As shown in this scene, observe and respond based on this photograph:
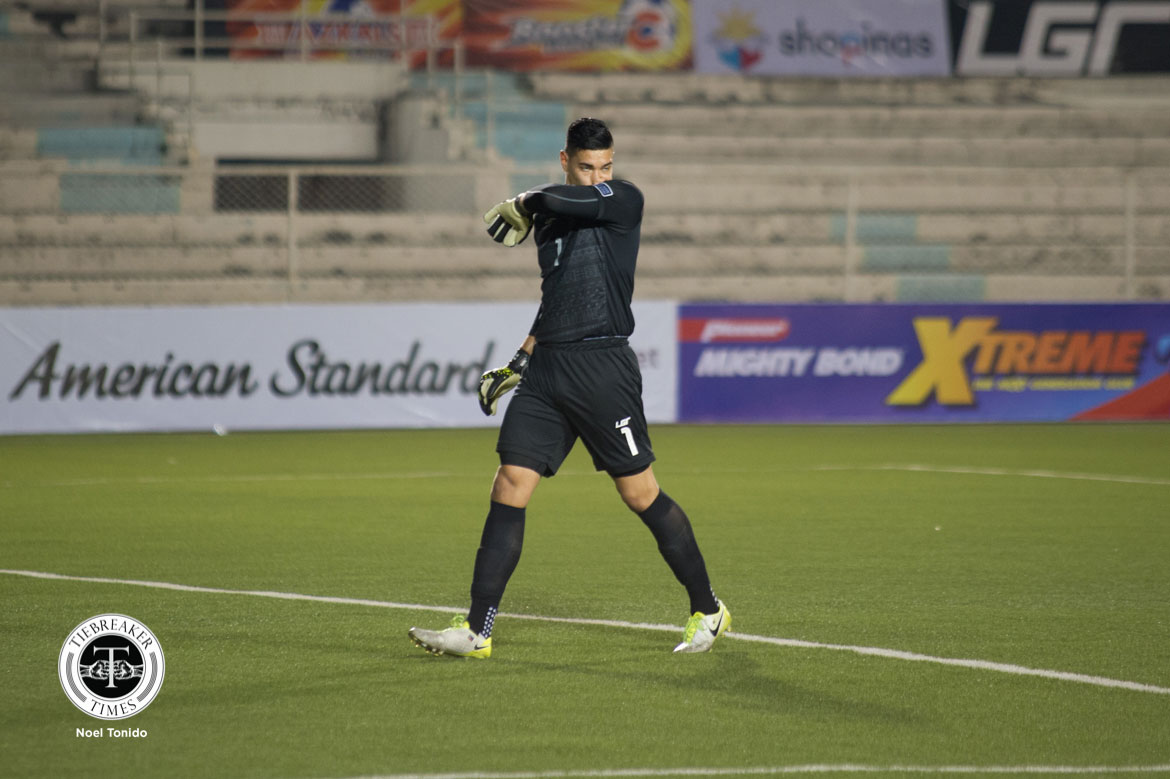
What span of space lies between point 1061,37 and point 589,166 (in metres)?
20.1

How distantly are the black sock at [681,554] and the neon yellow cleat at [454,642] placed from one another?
2.42ft

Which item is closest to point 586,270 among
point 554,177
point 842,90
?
point 554,177

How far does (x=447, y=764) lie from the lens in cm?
422

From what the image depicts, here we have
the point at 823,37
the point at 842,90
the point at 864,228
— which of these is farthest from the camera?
the point at 842,90

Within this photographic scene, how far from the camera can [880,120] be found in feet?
76.3

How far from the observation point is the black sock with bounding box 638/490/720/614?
5840 millimetres

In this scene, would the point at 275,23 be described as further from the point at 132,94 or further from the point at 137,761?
the point at 137,761

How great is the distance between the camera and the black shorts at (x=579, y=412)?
5715mm

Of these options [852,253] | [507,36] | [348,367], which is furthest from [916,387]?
[507,36]

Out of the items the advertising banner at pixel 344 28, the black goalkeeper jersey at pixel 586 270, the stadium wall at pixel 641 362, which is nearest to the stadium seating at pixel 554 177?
the advertising banner at pixel 344 28

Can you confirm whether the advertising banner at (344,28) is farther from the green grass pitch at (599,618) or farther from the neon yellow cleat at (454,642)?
the neon yellow cleat at (454,642)

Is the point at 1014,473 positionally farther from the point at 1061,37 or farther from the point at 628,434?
the point at 1061,37

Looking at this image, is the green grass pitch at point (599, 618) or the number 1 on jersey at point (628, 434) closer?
the green grass pitch at point (599, 618)

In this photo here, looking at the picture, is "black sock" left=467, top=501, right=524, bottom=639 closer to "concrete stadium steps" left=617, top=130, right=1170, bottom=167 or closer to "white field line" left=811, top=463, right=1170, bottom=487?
"white field line" left=811, top=463, right=1170, bottom=487
